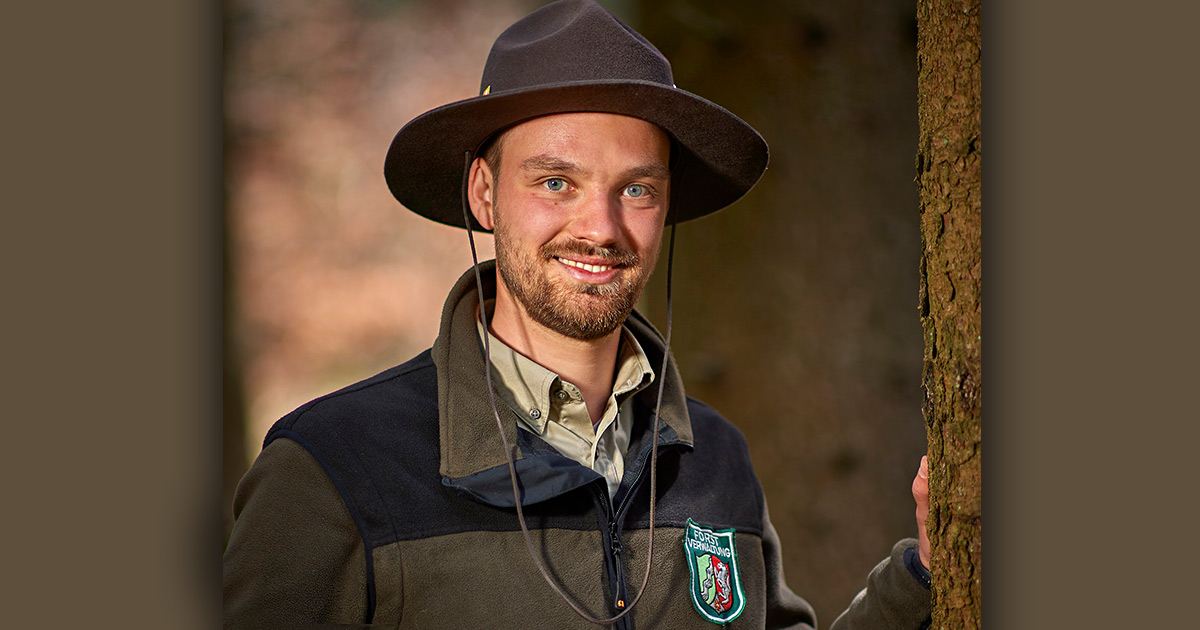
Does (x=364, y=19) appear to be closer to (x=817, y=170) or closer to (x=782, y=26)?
(x=782, y=26)

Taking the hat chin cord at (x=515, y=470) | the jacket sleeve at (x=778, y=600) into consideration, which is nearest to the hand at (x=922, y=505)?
the jacket sleeve at (x=778, y=600)

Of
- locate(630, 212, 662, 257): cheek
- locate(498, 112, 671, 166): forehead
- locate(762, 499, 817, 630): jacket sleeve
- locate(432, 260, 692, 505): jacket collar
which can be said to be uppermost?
locate(498, 112, 671, 166): forehead

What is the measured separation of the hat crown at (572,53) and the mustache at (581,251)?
0.75ft

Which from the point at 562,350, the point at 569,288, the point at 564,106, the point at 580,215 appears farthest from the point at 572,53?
the point at 562,350

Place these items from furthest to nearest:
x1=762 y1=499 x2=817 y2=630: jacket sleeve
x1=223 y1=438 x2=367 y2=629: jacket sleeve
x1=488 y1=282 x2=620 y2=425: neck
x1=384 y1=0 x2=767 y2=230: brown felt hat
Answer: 1. x1=762 y1=499 x2=817 y2=630: jacket sleeve
2. x1=488 y1=282 x2=620 y2=425: neck
3. x1=384 y1=0 x2=767 y2=230: brown felt hat
4. x1=223 y1=438 x2=367 y2=629: jacket sleeve

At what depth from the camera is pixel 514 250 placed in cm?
140

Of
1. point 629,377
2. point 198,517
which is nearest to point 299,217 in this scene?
point 198,517

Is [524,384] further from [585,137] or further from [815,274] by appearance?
[815,274]

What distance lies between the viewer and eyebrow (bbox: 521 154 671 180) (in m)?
1.34

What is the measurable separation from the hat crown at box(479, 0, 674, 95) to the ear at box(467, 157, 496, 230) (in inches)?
5.3

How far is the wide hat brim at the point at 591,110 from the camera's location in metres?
1.33

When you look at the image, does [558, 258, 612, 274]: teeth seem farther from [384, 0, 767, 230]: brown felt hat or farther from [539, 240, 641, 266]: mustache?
[384, 0, 767, 230]: brown felt hat

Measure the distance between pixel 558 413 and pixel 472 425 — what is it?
17 centimetres

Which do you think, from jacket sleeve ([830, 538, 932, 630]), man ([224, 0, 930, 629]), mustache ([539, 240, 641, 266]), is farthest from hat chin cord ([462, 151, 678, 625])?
jacket sleeve ([830, 538, 932, 630])
